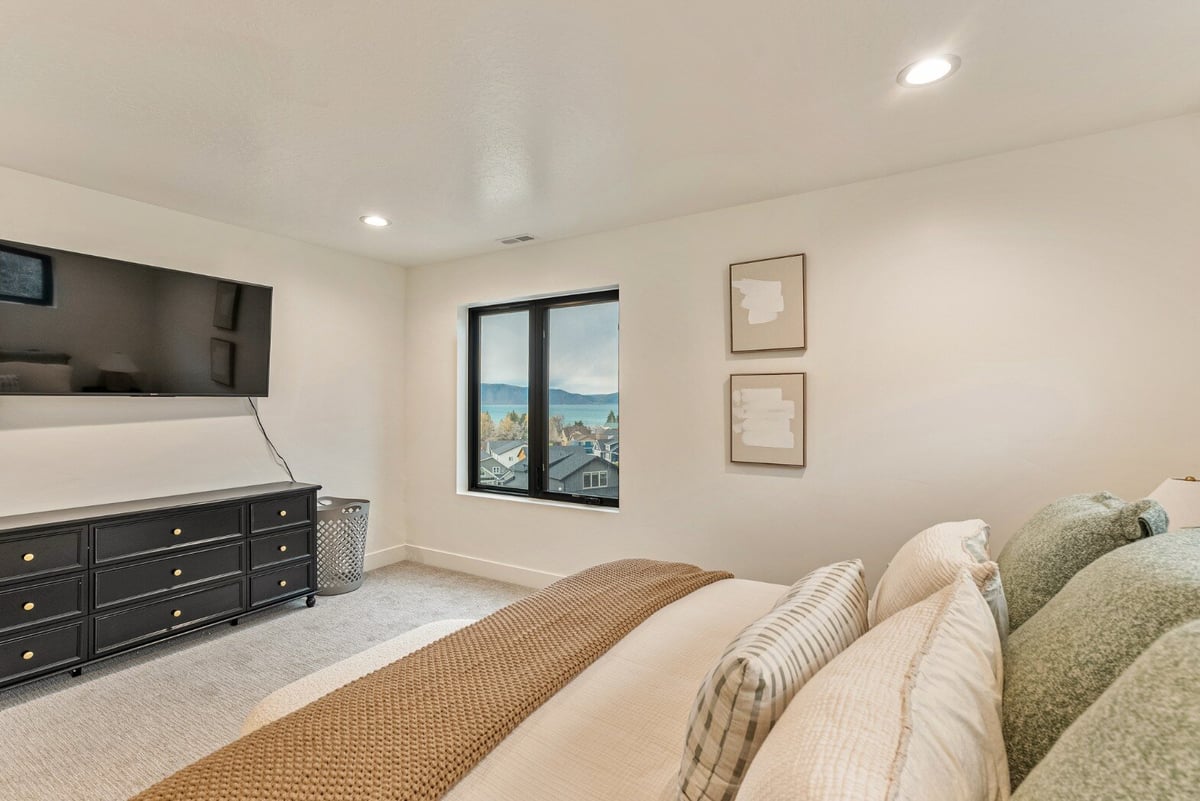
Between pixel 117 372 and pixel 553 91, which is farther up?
pixel 553 91

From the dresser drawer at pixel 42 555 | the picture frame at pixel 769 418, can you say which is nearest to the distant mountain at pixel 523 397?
the picture frame at pixel 769 418

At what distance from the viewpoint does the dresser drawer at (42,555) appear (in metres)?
2.46

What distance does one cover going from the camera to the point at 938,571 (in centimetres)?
121

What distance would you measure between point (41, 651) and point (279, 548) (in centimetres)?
112

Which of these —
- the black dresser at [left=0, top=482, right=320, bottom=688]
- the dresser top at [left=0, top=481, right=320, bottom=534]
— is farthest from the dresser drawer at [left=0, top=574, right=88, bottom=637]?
the dresser top at [left=0, top=481, right=320, bottom=534]

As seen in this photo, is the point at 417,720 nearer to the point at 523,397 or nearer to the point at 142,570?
the point at 142,570

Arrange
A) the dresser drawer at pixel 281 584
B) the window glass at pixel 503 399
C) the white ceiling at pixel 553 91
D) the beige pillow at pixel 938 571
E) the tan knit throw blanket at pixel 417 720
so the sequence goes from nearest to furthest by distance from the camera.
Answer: the tan knit throw blanket at pixel 417 720 → the beige pillow at pixel 938 571 → the white ceiling at pixel 553 91 → the dresser drawer at pixel 281 584 → the window glass at pixel 503 399

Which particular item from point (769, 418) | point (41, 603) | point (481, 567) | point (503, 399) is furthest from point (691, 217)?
point (41, 603)

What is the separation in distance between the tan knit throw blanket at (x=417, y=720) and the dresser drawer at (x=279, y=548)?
2.44 meters

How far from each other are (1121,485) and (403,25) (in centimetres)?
332

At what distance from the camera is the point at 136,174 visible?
2822 millimetres

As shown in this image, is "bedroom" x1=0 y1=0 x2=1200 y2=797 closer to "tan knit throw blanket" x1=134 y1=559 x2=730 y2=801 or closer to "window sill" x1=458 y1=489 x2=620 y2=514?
"window sill" x1=458 y1=489 x2=620 y2=514

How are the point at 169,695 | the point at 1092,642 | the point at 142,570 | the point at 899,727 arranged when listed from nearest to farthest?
the point at 899,727 → the point at 1092,642 → the point at 169,695 → the point at 142,570

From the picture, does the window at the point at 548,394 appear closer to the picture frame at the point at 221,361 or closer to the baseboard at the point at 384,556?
the baseboard at the point at 384,556
